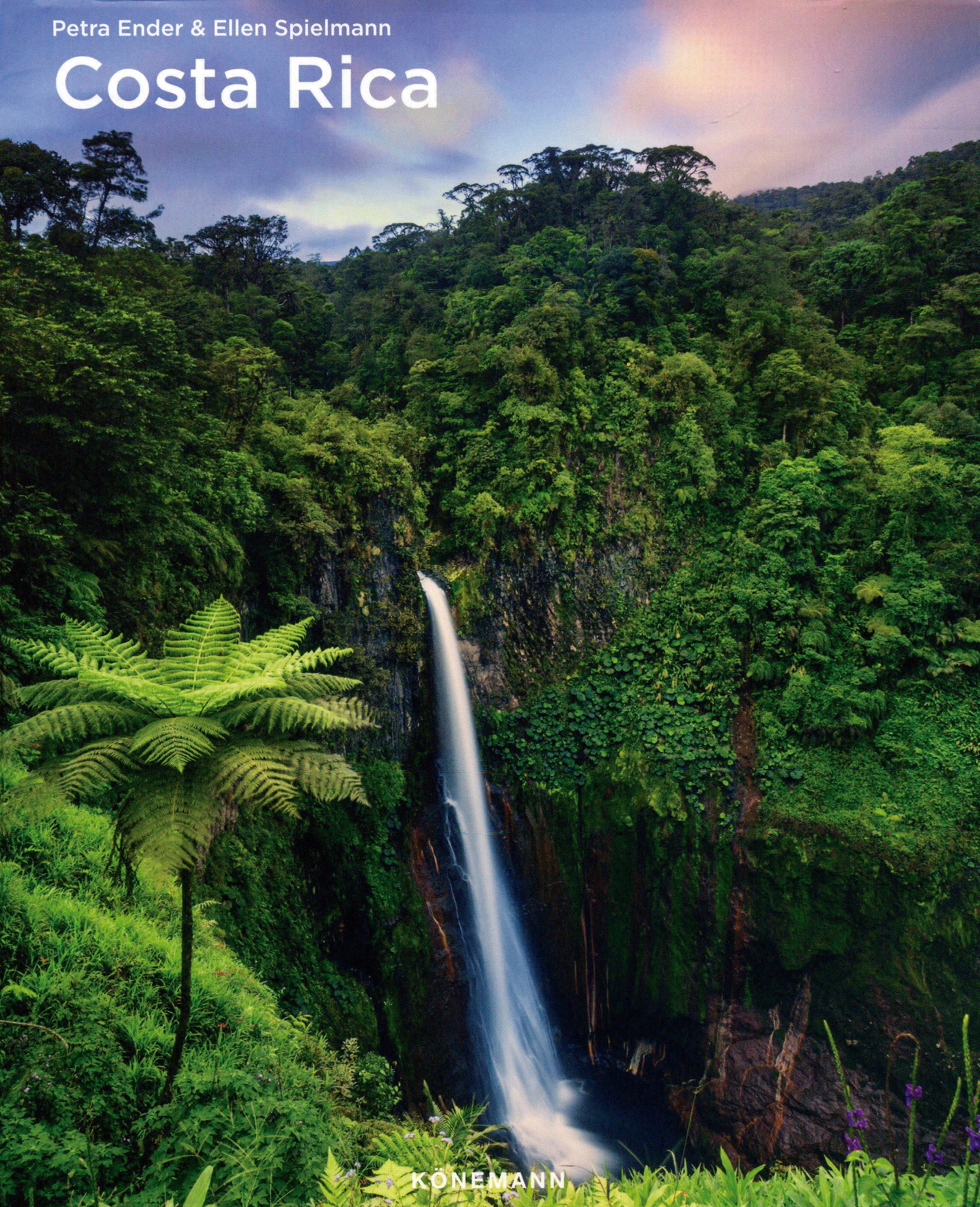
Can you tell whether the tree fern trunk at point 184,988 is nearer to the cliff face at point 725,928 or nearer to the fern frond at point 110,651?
the fern frond at point 110,651

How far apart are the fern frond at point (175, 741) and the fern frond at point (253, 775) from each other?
0.27 feet

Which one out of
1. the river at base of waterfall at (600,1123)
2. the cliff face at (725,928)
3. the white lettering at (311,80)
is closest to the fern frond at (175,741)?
the white lettering at (311,80)

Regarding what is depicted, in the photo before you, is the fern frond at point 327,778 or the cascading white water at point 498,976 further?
the cascading white water at point 498,976

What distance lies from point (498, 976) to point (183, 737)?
1019cm

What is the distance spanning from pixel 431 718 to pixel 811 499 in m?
8.48

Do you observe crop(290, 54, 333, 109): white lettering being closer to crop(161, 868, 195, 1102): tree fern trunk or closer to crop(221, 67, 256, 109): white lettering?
crop(221, 67, 256, 109): white lettering

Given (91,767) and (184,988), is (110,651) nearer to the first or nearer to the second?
(91,767)

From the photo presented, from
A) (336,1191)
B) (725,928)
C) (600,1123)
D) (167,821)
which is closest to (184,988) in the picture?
(167,821)

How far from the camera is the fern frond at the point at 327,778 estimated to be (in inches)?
95.7

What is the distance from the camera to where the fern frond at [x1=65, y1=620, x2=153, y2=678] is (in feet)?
9.47

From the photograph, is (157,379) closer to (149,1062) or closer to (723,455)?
(149,1062)

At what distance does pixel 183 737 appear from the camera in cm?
228

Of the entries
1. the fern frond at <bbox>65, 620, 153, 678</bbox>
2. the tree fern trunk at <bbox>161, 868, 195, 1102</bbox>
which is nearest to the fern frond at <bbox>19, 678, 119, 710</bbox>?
the fern frond at <bbox>65, 620, 153, 678</bbox>

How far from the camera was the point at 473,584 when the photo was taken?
12516mm
